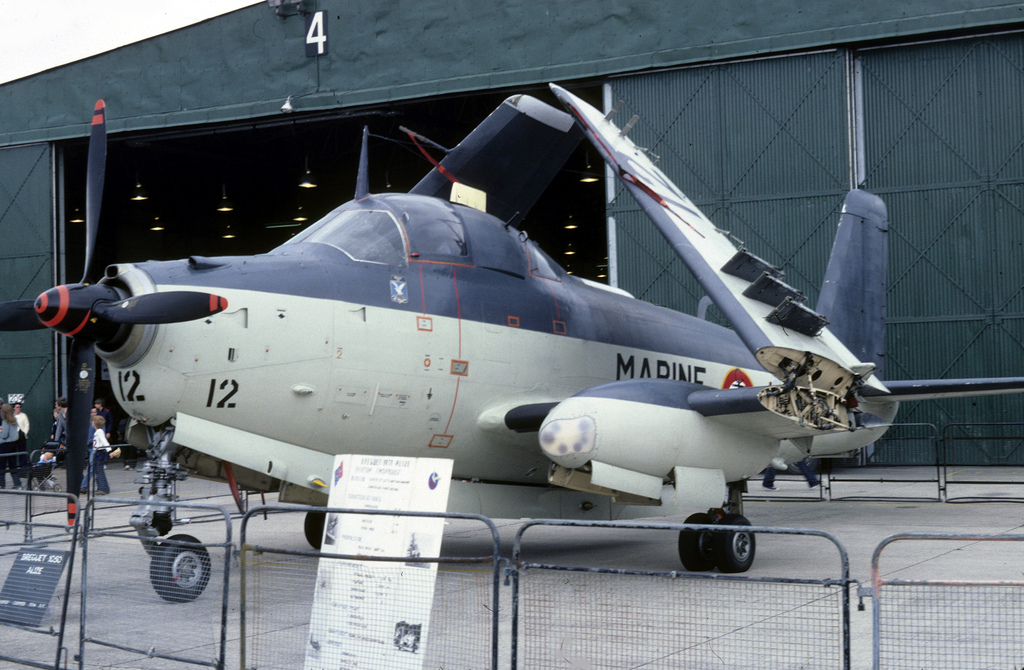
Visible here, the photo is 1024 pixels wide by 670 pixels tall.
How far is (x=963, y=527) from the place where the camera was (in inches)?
535

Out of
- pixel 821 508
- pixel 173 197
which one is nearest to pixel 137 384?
pixel 821 508

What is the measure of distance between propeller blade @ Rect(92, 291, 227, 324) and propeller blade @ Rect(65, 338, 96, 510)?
1.72 feet

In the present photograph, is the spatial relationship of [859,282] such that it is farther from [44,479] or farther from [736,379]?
[44,479]

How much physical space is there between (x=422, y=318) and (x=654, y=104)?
14540 millimetres

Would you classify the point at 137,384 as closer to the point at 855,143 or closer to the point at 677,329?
the point at 677,329

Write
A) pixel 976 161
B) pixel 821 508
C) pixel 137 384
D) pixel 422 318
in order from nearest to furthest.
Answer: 1. pixel 137 384
2. pixel 422 318
3. pixel 821 508
4. pixel 976 161

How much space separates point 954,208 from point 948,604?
621 inches

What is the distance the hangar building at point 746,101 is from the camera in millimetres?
20969

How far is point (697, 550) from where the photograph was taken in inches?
401

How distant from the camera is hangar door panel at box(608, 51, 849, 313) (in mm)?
21641

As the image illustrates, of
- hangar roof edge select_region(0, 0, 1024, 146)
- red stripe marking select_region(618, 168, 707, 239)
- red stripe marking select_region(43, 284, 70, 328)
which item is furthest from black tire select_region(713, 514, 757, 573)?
hangar roof edge select_region(0, 0, 1024, 146)

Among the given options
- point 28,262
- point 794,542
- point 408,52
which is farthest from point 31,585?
point 28,262

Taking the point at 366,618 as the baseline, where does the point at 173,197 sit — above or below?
above

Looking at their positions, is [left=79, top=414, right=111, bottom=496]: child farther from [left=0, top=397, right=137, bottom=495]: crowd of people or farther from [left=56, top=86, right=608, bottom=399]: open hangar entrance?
[left=56, top=86, right=608, bottom=399]: open hangar entrance
